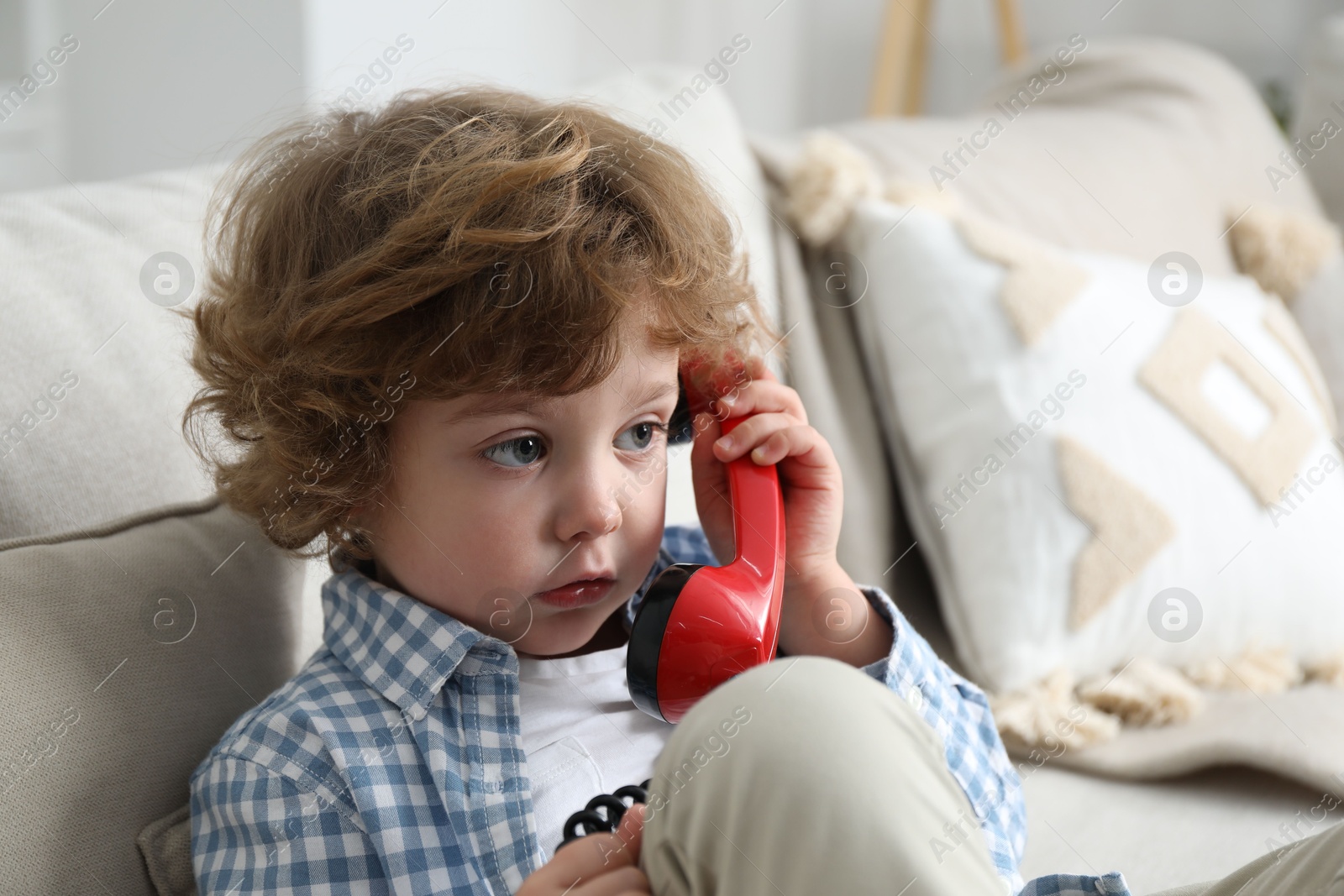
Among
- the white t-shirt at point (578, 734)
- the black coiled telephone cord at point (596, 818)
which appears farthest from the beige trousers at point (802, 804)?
the white t-shirt at point (578, 734)

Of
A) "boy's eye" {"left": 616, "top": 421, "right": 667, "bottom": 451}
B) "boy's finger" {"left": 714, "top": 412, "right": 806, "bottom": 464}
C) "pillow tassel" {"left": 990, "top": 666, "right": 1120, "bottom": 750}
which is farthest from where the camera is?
"pillow tassel" {"left": 990, "top": 666, "right": 1120, "bottom": 750}

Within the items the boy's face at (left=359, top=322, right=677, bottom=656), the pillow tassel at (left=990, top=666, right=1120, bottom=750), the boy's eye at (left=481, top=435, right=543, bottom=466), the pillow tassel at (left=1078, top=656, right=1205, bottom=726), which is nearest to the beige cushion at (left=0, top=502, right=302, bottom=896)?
the boy's face at (left=359, top=322, right=677, bottom=656)

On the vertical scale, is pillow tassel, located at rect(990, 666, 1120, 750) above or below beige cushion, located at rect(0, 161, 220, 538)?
below

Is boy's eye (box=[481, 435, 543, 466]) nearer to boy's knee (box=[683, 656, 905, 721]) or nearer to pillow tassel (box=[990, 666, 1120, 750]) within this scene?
boy's knee (box=[683, 656, 905, 721])

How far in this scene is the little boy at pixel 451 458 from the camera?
25.1 inches

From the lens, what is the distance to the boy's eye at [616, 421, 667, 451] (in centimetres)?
71

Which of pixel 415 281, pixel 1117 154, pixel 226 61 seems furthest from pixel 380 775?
pixel 226 61

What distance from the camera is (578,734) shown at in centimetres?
72

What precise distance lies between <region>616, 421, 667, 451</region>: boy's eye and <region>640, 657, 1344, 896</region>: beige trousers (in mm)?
267

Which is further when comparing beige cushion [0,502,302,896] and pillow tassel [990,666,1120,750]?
pillow tassel [990,666,1120,750]

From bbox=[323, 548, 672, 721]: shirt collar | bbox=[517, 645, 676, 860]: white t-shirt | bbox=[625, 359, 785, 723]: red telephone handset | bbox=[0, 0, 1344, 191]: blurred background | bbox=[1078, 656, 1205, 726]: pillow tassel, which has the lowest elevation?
bbox=[1078, 656, 1205, 726]: pillow tassel

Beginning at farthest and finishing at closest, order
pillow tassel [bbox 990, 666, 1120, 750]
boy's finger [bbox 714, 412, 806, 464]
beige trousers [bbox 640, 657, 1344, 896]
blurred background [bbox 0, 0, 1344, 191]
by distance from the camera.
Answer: blurred background [bbox 0, 0, 1344, 191] → pillow tassel [bbox 990, 666, 1120, 750] → boy's finger [bbox 714, 412, 806, 464] → beige trousers [bbox 640, 657, 1344, 896]

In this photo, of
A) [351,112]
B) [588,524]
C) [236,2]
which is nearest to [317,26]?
[236,2]

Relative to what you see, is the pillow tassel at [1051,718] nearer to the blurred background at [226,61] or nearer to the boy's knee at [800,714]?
the boy's knee at [800,714]
